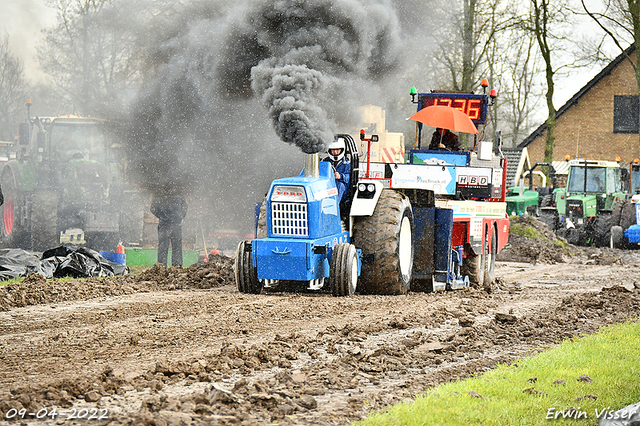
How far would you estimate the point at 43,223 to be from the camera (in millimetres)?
18547

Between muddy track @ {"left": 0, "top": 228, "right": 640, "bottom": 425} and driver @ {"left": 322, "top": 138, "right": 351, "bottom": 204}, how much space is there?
5.37 feet

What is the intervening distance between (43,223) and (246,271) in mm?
10030

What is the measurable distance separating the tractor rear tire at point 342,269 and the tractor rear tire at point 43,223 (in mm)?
10515

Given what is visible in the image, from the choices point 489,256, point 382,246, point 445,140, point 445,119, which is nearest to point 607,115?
point 445,140

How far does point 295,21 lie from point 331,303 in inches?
264

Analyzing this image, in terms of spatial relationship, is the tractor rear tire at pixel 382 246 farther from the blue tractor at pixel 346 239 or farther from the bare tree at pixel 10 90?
the bare tree at pixel 10 90

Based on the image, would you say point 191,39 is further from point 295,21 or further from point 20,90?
point 20,90

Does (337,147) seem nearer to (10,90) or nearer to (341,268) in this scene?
(341,268)

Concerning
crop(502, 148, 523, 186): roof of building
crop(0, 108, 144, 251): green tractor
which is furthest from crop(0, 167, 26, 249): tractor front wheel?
crop(502, 148, 523, 186): roof of building

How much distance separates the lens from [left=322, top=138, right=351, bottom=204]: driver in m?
11.0

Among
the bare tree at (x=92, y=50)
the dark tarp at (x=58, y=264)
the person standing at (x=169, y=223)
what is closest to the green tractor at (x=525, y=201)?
the person standing at (x=169, y=223)

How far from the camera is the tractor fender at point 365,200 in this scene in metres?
10.5

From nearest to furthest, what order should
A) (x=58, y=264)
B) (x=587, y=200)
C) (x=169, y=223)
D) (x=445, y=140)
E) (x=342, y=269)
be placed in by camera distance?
(x=342, y=269), (x=58, y=264), (x=445, y=140), (x=169, y=223), (x=587, y=200)

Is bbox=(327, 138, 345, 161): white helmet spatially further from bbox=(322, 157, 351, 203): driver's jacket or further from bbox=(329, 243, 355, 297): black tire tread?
bbox=(329, 243, 355, 297): black tire tread
